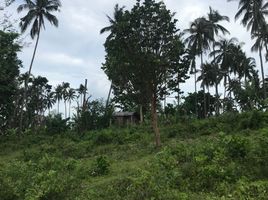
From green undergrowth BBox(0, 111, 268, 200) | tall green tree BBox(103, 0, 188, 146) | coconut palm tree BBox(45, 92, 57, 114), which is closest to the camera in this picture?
green undergrowth BBox(0, 111, 268, 200)

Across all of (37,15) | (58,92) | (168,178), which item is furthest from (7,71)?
(58,92)

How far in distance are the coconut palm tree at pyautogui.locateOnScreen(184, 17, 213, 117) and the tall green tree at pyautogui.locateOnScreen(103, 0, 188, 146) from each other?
2770 cm

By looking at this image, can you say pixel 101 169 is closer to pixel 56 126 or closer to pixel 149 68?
pixel 149 68

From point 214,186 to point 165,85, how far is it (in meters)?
10.8

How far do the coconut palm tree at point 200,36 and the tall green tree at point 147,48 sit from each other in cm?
2770

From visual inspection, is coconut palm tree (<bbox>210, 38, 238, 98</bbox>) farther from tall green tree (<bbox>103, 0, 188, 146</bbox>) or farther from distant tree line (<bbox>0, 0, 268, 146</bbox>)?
tall green tree (<bbox>103, 0, 188, 146</bbox>)

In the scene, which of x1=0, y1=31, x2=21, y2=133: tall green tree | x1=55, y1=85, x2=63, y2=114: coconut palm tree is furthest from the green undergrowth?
x1=55, y1=85, x2=63, y2=114: coconut palm tree

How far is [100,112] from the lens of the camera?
146 feet

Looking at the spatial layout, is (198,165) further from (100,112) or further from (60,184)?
(100,112)

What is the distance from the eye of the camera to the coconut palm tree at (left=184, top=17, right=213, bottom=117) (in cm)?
4666

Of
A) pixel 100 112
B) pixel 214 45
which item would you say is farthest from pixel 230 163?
pixel 214 45

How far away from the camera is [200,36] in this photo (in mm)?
46688

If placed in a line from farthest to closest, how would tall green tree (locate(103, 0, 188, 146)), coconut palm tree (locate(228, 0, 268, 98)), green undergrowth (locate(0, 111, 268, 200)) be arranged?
coconut palm tree (locate(228, 0, 268, 98)), tall green tree (locate(103, 0, 188, 146)), green undergrowth (locate(0, 111, 268, 200))

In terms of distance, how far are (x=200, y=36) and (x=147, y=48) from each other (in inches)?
1139
